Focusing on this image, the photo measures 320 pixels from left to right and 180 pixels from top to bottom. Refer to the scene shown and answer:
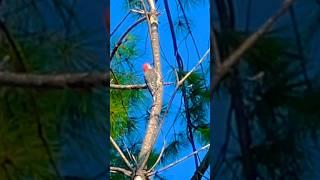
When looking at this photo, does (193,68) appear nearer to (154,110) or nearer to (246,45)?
(154,110)

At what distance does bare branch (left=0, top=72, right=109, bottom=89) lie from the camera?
84 cm

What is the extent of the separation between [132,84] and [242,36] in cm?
77

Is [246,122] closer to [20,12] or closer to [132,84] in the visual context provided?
[20,12]

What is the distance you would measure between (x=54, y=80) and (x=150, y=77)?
21.8 inches

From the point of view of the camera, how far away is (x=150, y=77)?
54.3 inches

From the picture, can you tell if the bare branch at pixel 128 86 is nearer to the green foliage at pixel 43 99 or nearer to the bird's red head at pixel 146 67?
the bird's red head at pixel 146 67

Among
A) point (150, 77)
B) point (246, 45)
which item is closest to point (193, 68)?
point (150, 77)

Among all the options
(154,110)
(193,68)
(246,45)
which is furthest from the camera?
(193,68)

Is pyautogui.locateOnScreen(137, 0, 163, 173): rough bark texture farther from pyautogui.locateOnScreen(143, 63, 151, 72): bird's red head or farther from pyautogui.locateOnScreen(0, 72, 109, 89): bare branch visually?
pyautogui.locateOnScreen(0, 72, 109, 89): bare branch

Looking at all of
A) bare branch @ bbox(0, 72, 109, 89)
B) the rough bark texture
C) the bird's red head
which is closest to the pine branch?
bare branch @ bbox(0, 72, 109, 89)

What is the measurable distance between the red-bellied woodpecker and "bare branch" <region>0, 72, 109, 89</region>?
0.51 m

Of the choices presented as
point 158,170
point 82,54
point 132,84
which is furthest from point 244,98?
point 132,84

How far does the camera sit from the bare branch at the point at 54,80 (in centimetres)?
84

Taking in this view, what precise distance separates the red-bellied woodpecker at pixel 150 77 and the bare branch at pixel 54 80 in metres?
0.51
